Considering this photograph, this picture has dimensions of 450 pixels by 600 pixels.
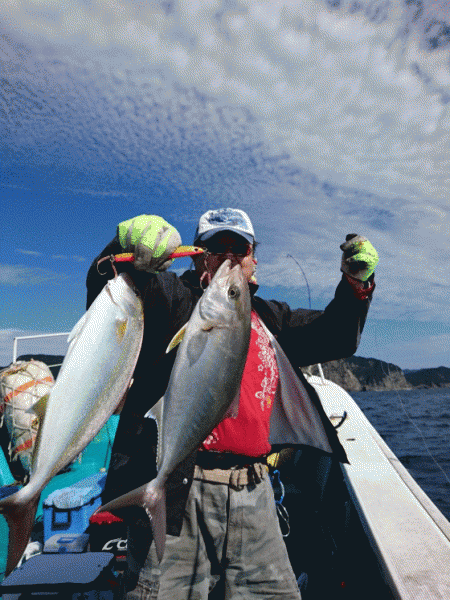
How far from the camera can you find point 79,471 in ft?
22.2

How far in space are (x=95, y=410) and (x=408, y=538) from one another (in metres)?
2.65

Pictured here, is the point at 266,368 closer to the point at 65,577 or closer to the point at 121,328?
the point at 121,328

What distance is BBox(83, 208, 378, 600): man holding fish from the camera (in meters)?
2.04

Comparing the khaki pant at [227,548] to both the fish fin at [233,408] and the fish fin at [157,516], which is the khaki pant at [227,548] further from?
the fish fin at [233,408]

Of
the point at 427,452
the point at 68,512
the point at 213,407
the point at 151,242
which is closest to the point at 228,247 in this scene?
the point at 151,242

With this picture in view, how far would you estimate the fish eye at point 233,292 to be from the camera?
2152 millimetres

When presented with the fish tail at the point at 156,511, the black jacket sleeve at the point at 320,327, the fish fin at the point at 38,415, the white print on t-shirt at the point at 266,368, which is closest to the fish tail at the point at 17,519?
the fish fin at the point at 38,415

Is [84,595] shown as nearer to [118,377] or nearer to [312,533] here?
[118,377]

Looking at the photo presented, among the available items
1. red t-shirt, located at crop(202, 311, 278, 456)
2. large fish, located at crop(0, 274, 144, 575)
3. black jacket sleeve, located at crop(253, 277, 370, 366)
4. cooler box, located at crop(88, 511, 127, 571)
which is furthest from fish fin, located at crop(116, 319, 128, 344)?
cooler box, located at crop(88, 511, 127, 571)

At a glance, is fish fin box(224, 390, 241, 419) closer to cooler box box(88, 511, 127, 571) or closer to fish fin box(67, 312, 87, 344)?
fish fin box(67, 312, 87, 344)

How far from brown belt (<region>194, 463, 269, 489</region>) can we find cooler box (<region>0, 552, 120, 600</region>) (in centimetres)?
106

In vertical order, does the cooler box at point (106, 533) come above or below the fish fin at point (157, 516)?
below

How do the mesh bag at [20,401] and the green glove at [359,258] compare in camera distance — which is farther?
the mesh bag at [20,401]

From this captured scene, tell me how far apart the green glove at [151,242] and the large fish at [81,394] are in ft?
0.74
